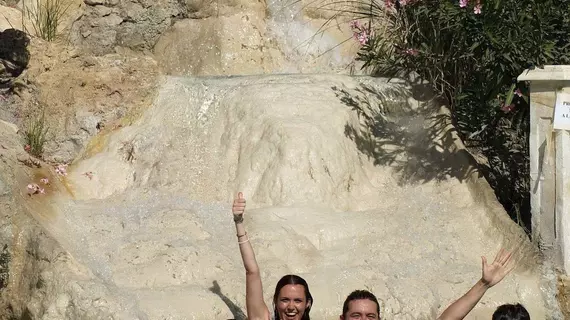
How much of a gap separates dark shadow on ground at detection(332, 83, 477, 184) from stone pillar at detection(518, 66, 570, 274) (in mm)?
974

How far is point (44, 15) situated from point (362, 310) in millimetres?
6835

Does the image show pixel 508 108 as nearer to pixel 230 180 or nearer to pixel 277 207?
pixel 277 207

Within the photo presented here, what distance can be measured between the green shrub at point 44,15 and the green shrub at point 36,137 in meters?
1.51

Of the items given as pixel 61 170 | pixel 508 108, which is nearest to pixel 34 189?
pixel 61 170

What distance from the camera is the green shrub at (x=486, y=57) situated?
328 inches

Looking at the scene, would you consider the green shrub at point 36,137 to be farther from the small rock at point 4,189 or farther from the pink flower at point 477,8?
the pink flower at point 477,8

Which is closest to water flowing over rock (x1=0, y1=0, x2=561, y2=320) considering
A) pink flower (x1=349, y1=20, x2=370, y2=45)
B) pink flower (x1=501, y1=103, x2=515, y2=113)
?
pink flower (x1=349, y1=20, x2=370, y2=45)

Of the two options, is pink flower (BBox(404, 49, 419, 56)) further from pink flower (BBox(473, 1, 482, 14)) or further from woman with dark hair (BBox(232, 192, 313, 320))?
woman with dark hair (BBox(232, 192, 313, 320))

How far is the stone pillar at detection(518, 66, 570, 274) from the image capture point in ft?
25.9

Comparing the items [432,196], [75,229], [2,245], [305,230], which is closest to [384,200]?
[432,196]

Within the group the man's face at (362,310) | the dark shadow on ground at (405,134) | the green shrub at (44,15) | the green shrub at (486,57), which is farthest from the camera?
the green shrub at (44,15)

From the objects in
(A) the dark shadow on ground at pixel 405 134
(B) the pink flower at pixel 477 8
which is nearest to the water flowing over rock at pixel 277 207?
(A) the dark shadow on ground at pixel 405 134

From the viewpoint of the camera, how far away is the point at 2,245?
7.39 meters

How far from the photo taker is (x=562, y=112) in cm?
785
